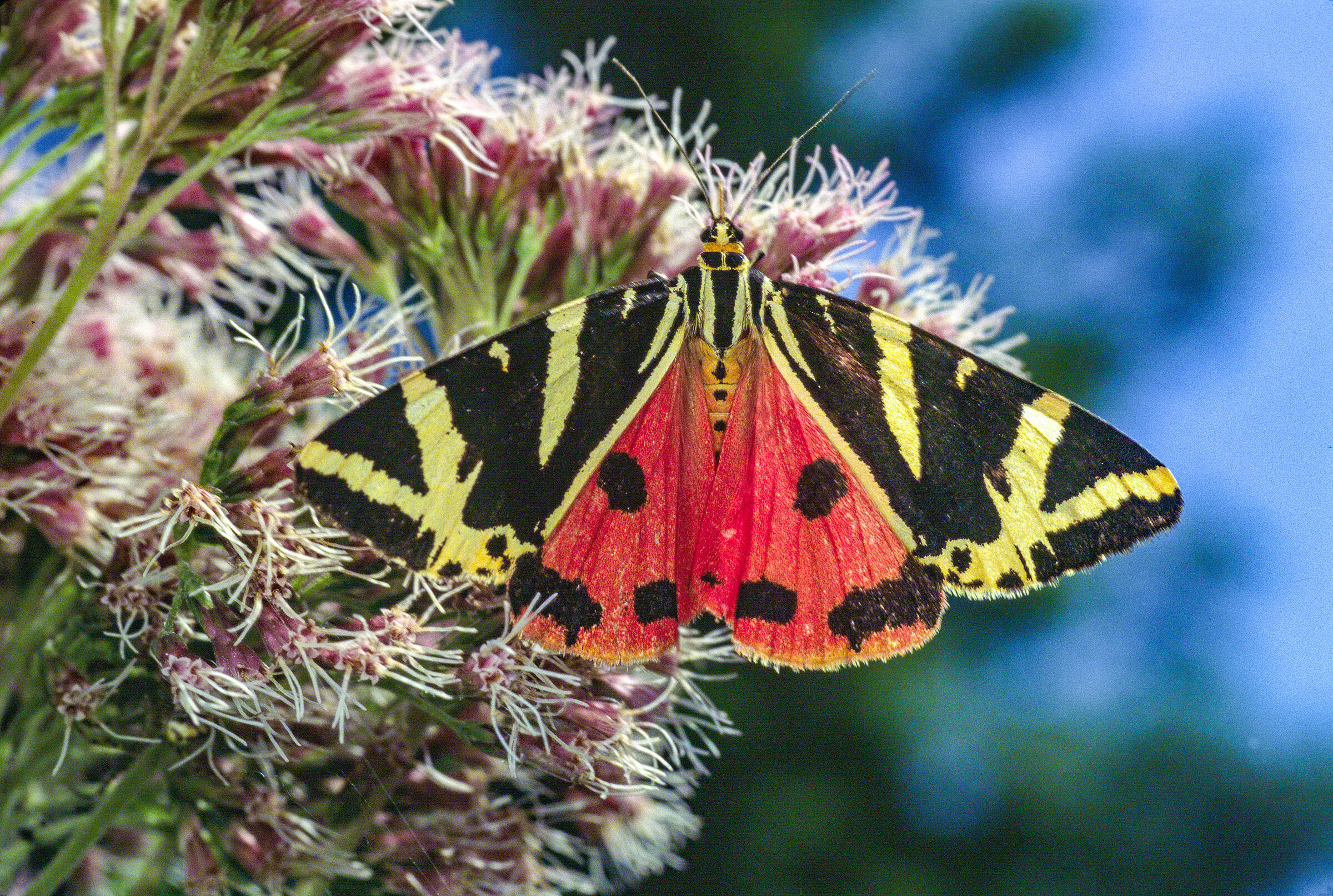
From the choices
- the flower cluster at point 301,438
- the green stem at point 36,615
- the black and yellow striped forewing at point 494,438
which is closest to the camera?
the black and yellow striped forewing at point 494,438

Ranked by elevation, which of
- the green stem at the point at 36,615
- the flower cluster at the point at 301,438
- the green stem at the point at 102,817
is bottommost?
the green stem at the point at 102,817

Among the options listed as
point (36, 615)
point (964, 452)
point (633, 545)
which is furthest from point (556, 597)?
point (36, 615)

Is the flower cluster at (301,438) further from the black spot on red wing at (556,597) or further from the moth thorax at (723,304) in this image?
the moth thorax at (723,304)

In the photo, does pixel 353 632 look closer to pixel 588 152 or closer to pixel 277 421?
pixel 277 421

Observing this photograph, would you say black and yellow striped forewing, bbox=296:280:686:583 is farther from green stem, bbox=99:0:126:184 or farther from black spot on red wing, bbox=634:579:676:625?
green stem, bbox=99:0:126:184

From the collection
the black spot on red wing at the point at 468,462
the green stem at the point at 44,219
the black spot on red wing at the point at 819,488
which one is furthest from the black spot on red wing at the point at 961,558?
the green stem at the point at 44,219
